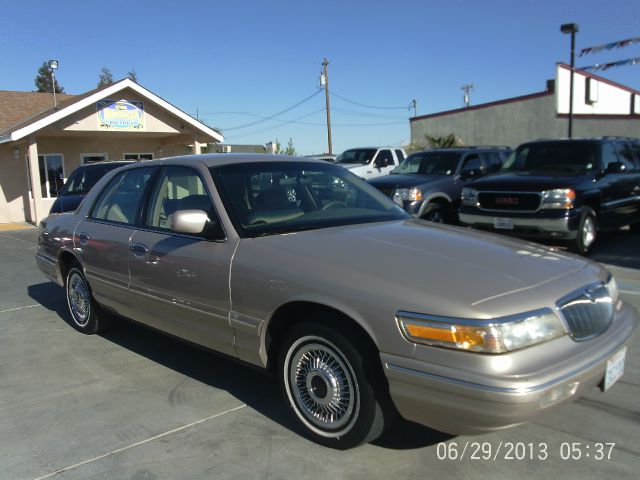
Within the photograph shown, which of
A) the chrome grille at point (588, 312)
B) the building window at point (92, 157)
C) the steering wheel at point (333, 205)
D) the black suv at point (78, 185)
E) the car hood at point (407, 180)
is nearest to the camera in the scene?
the chrome grille at point (588, 312)

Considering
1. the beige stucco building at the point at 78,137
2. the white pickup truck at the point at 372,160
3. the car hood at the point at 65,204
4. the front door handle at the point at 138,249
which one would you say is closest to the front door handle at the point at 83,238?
the front door handle at the point at 138,249

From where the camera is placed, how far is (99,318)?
555 centimetres

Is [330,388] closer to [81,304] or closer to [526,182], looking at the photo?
[81,304]

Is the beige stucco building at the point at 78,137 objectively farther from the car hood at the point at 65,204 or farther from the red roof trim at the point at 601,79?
the red roof trim at the point at 601,79

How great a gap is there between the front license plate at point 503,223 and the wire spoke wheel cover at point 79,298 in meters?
5.92

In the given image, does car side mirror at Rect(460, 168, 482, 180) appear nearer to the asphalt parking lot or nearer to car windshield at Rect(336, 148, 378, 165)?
the asphalt parking lot

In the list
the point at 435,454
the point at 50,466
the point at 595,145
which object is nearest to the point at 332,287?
the point at 435,454

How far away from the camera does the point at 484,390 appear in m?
2.54

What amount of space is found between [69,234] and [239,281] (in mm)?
2862

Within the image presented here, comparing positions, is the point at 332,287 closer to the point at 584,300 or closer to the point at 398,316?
the point at 398,316

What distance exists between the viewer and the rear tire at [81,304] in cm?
553

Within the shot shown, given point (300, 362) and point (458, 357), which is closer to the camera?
point (458, 357)

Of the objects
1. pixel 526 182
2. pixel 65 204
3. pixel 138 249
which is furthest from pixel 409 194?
pixel 65 204

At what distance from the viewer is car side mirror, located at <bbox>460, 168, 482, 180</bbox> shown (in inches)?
436
